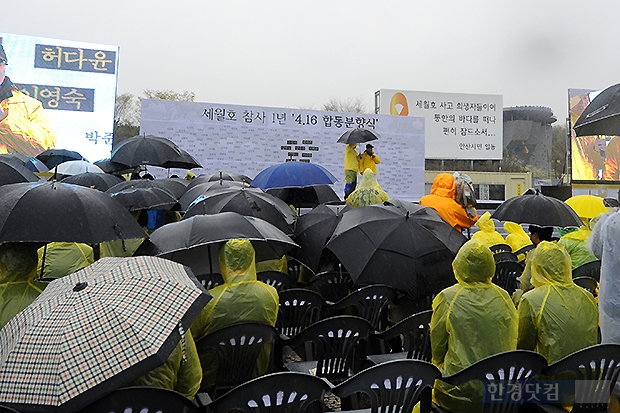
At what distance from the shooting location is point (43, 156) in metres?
10.8

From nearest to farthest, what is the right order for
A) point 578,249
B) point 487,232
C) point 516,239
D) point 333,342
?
1. point 333,342
2. point 578,249
3. point 487,232
4. point 516,239

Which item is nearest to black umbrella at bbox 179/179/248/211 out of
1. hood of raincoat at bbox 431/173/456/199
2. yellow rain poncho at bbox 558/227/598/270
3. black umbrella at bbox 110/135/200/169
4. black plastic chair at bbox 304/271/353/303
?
black plastic chair at bbox 304/271/353/303

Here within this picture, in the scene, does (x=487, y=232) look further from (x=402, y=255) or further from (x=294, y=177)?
(x=402, y=255)

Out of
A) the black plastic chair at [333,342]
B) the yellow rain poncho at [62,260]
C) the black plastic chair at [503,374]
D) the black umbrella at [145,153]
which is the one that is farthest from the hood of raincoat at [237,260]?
the black umbrella at [145,153]

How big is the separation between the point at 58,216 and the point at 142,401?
1.25 m

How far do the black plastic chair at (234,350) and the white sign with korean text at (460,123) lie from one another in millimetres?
27270

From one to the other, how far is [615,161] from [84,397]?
27091mm

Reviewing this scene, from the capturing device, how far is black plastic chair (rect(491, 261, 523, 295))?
549cm

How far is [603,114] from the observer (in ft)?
10.9

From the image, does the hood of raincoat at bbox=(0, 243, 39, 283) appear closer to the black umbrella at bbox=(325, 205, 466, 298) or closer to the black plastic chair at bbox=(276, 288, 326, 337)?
the black plastic chair at bbox=(276, 288, 326, 337)

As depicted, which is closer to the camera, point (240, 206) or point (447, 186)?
point (240, 206)

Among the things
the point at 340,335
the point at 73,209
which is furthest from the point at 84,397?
the point at 340,335

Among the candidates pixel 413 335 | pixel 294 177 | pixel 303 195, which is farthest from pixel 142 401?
pixel 303 195

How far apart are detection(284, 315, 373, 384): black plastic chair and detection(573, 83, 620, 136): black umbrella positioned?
2044 millimetres
